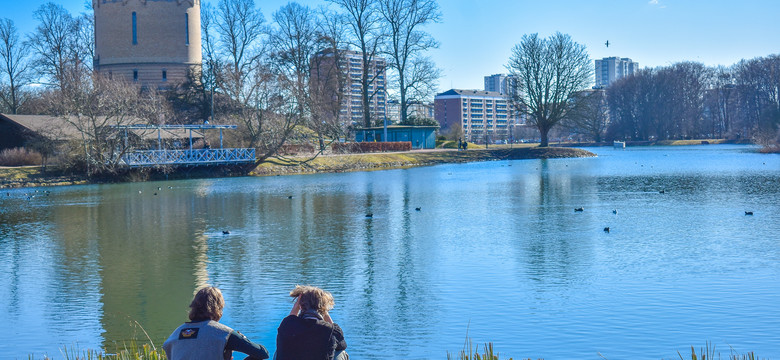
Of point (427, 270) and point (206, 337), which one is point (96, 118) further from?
point (206, 337)

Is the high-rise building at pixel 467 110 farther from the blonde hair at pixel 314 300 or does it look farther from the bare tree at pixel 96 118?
the blonde hair at pixel 314 300

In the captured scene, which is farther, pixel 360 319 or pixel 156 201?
pixel 156 201

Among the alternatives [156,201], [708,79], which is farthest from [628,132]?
[156,201]

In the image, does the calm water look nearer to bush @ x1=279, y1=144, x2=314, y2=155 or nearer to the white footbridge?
the white footbridge

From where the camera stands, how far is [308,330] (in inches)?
249

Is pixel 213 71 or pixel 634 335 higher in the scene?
pixel 213 71

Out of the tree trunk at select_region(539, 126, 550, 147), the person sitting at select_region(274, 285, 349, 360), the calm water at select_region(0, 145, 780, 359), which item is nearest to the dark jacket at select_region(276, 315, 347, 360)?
the person sitting at select_region(274, 285, 349, 360)

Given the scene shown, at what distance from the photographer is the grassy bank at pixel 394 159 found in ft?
178

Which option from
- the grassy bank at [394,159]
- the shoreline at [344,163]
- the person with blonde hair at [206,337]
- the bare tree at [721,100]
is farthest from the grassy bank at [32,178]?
the bare tree at [721,100]

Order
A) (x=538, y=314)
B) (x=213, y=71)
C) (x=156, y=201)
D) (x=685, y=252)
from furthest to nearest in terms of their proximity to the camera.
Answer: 1. (x=213, y=71)
2. (x=156, y=201)
3. (x=685, y=252)
4. (x=538, y=314)

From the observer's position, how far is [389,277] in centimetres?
1514

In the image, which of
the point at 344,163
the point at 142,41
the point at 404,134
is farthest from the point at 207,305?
the point at 404,134

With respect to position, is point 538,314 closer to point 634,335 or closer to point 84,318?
point 634,335

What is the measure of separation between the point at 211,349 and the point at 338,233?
1551 cm
